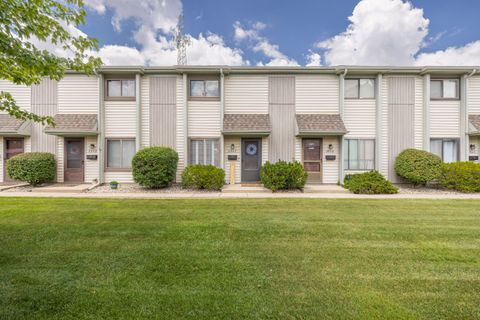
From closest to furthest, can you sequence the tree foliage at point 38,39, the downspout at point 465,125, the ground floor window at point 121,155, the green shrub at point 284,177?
the tree foliage at point 38,39
the green shrub at point 284,177
the downspout at point 465,125
the ground floor window at point 121,155

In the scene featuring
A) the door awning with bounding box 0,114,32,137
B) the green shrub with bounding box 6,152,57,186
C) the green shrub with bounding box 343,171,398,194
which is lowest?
the green shrub with bounding box 343,171,398,194

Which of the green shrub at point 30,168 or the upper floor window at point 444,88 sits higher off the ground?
the upper floor window at point 444,88

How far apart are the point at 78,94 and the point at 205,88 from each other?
248 inches

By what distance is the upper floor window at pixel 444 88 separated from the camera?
11.0 m

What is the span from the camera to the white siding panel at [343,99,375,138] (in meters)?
11.2

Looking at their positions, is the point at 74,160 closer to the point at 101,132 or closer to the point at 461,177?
the point at 101,132

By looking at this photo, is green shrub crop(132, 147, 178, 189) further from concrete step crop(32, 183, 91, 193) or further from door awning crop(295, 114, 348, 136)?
door awning crop(295, 114, 348, 136)

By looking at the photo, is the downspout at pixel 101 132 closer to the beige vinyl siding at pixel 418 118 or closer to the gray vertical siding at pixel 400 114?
the gray vertical siding at pixel 400 114

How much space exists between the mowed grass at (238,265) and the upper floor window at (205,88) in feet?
22.4

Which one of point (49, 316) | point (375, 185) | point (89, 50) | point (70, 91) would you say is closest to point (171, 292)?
point (49, 316)

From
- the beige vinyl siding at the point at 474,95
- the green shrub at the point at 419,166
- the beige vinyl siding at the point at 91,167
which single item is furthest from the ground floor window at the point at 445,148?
the beige vinyl siding at the point at 91,167

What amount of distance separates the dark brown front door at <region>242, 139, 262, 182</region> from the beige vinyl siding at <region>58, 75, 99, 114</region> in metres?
7.66

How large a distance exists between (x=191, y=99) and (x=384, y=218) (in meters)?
9.30

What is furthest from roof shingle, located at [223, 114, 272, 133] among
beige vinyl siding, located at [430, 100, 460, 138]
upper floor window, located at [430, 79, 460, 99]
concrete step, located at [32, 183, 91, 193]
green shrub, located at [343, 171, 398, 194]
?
upper floor window, located at [430, 79, 460, 99]
